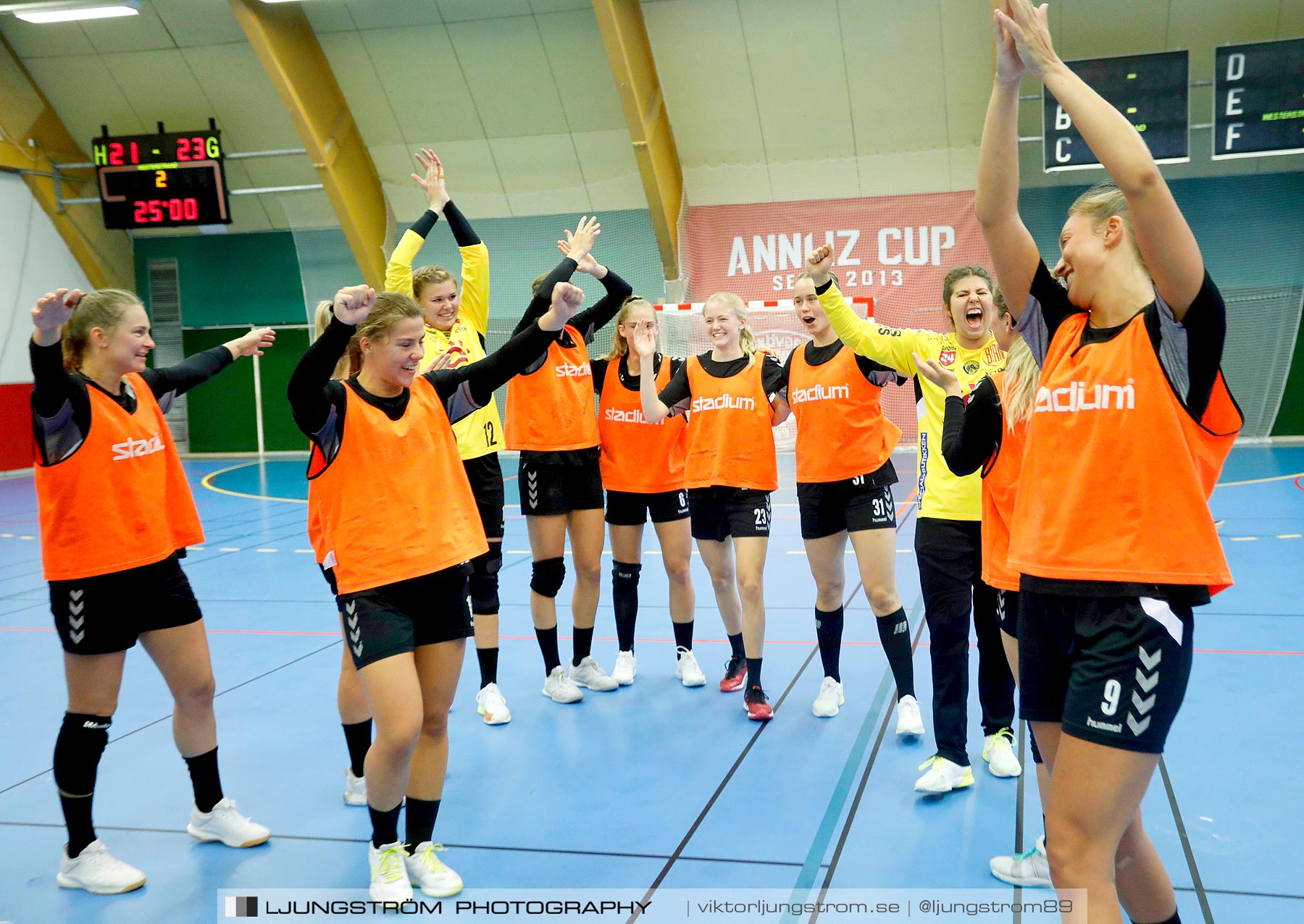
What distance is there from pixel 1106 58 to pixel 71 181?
1554cm

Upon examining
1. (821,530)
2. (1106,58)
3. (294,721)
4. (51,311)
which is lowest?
(294,721)

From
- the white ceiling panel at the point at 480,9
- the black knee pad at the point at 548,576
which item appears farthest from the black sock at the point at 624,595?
the white ceiling panel at the point at 480,9

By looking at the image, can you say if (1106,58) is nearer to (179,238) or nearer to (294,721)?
(294,721)

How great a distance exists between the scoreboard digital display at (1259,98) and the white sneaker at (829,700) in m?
9.72

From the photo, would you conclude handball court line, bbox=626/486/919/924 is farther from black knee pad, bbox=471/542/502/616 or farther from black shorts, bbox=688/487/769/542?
black knee pad, bbox=471/542/502/616

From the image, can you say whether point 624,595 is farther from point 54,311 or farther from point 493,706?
point 54,311

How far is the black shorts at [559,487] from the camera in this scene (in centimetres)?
486

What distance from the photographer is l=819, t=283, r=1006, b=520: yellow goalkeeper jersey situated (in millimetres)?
3652

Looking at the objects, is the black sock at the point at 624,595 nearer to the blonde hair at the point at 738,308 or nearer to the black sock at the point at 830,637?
the black sock at the point at 830,637

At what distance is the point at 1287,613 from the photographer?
581 cm

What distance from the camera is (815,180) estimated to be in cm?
1472

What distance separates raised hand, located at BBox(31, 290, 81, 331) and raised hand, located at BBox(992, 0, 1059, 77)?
2.40 meters

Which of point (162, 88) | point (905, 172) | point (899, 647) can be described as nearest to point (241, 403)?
point (162, 88)

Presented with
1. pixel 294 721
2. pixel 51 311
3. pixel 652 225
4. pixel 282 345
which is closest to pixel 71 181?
pixel 282 345
